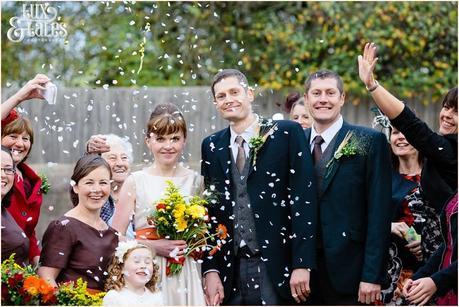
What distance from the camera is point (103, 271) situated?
22.7ft

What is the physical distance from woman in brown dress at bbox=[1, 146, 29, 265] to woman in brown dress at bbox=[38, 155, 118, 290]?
0.14m

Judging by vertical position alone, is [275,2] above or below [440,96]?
above

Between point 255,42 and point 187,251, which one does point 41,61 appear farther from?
point 187,251

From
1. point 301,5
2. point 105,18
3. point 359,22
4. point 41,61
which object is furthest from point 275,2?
point 41,61

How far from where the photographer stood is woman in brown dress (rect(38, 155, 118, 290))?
687 cm

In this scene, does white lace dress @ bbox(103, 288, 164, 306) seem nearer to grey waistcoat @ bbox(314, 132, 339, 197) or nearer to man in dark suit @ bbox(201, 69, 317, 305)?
man in dark suit @ bbox(201, 69, 317, 305)

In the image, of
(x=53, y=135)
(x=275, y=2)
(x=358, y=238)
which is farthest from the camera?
(x=275, y=2)

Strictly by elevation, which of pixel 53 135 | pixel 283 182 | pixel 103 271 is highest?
pixel 53 135

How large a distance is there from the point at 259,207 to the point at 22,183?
1698 mm

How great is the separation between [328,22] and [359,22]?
0.38 meters

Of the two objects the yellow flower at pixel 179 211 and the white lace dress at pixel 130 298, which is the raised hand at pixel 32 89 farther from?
the white lace dress at pixel 130 298

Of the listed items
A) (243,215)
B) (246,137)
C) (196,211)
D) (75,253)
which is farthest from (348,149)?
(75,253)

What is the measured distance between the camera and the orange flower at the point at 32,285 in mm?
6465

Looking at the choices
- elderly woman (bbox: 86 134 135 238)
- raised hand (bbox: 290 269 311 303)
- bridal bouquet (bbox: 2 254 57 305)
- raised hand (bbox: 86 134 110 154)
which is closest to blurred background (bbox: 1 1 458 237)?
elderly woman (bbox: 86 134 135 238)
